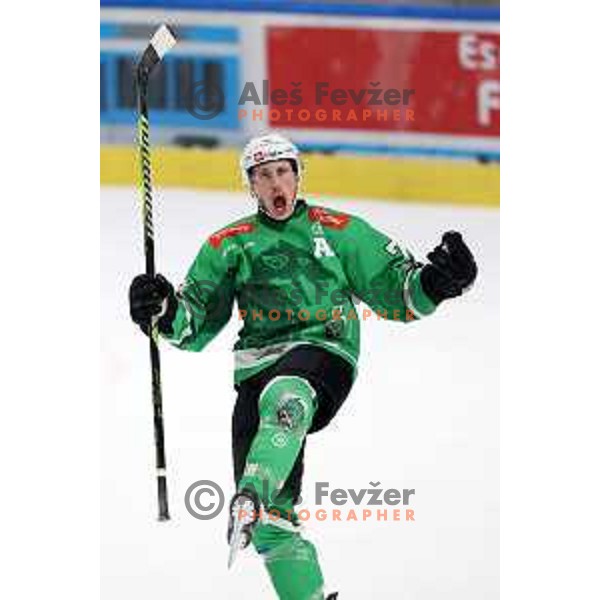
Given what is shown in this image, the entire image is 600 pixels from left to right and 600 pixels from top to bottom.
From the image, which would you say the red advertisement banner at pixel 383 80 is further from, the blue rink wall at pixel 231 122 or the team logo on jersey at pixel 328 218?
the team logo on jersey at pixel 328 218

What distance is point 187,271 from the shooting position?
3.11 meters

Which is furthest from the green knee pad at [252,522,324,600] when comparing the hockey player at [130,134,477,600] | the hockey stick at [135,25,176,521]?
the hockey stick at [135,25,176,521]

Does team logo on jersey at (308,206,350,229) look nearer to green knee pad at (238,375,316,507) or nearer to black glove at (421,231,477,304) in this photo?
black glove at (421,231,477,304)

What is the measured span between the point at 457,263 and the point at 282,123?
0.37m

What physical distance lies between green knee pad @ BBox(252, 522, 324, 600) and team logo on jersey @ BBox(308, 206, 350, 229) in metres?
0.50

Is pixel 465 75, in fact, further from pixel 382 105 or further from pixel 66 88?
pixel 66 88

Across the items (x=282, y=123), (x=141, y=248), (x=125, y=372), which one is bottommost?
(x=125, y=372)

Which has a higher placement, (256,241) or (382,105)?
(382,105)

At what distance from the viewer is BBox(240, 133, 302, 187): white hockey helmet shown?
3121 mm

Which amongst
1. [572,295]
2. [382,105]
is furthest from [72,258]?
[572,295]

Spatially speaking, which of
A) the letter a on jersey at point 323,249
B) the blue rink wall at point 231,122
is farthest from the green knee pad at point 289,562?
the blue rink wall at point 231,122

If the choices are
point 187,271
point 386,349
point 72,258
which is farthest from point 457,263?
point 72,258

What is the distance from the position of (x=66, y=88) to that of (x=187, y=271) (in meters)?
0.39

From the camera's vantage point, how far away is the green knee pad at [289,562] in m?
3.07
